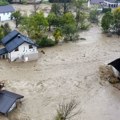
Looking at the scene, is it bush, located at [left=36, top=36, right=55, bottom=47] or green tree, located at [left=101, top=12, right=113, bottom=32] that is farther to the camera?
green tree, located at [left=101, top=12, right=113, bottom=32]

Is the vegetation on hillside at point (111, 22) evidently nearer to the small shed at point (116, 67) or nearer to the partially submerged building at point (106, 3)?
the small shed at point (116, 67)

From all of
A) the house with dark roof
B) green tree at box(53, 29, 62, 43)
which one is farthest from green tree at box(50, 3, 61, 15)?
the house with dark roof

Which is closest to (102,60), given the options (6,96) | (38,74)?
(38,74)

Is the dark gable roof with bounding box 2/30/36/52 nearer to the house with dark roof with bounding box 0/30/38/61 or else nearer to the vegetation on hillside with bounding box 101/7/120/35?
the house with dark roof with bounding box 0/30/38/61

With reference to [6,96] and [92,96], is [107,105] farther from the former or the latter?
[6,96]

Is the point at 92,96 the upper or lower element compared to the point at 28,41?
lower

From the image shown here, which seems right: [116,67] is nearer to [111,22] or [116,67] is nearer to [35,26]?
[35,26]
